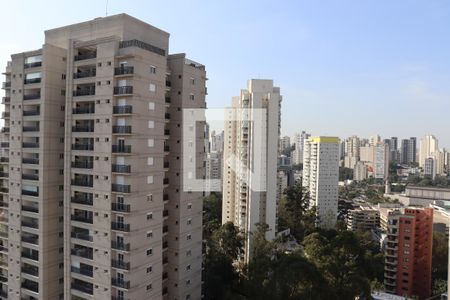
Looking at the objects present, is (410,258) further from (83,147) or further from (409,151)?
(409,151)

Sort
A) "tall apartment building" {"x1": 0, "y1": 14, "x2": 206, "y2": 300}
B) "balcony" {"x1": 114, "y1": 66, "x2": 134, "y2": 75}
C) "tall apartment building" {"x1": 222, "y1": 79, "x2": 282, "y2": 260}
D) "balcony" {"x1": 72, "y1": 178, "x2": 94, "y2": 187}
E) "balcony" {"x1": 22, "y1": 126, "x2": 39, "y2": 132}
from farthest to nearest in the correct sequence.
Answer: "tall apartment building" {"x1": 222, "y1": 79, "x2": 282, "y2": 260}, "balcony" {"x1": 22, "y1": 126, "x2": 39, "y2": 132}, "balcony" {"x1": 72, "y1": 178, "x2": 94, "y2": 187}, "tall apartment building" {"x1": 0, "y1": 14, "x2": 206, "y2": 300}, "balcony" {"x1": 114, "y1": 66, "x2": 134, "y2": 75}

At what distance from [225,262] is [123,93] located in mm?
7811

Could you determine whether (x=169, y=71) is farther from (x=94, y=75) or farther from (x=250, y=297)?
(x=250, y=297)

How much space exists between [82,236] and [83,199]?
3.16 feet

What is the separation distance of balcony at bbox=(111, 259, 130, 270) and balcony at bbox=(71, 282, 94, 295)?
3.81ft

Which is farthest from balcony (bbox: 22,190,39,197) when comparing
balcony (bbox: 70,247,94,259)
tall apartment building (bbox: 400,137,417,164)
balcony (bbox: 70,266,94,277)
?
tall apartment building (bbox: 400,137,417,164)

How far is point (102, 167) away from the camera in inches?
340

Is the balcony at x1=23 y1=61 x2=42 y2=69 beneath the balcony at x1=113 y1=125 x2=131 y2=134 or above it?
above

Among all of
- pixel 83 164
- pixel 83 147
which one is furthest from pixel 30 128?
pixel 83 164

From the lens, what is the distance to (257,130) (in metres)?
19.3

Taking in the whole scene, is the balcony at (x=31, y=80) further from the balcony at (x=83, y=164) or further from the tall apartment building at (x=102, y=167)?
the balcony at (x=83, y=164)

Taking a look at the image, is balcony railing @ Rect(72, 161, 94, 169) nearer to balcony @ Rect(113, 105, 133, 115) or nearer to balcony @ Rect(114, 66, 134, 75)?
balcony @ Rect(113, 105, 133, 115)

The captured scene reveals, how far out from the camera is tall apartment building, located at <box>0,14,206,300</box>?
8492mm

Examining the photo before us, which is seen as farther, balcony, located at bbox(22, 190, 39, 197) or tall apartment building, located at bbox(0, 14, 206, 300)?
balcony, located at bbox(22, 190, 39, 197)
